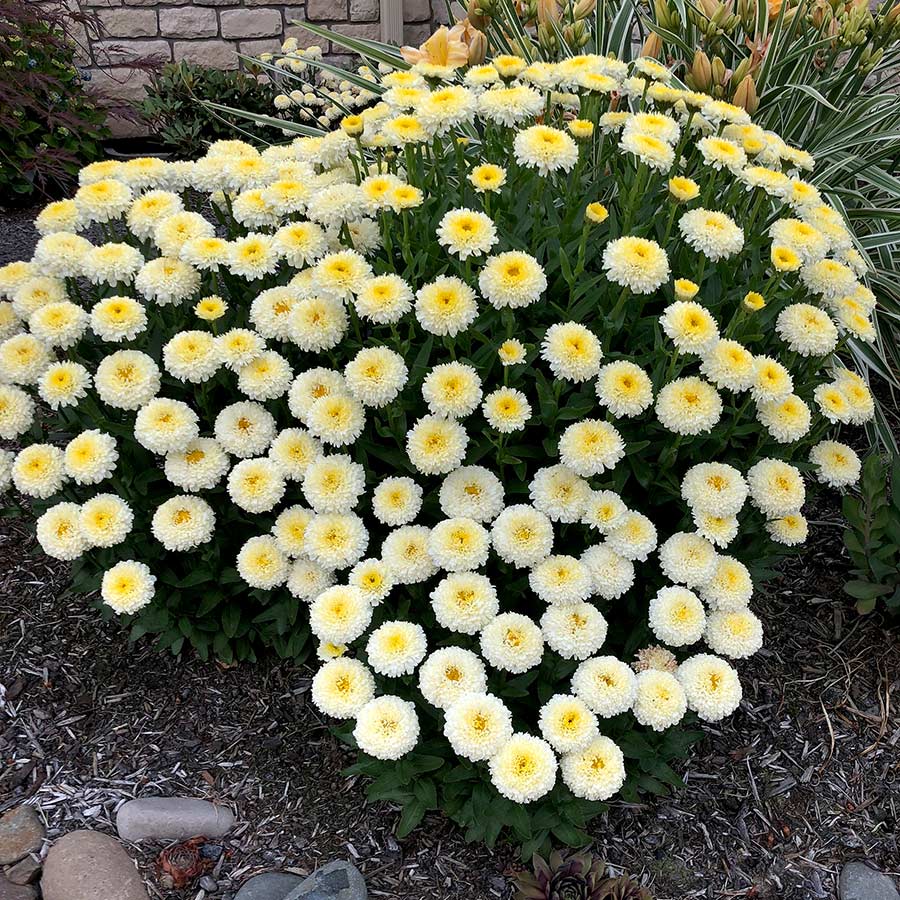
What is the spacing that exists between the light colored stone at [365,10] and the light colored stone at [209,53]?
807mm

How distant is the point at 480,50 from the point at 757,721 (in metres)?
2.17

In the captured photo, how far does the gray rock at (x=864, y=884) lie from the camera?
1.86 metres

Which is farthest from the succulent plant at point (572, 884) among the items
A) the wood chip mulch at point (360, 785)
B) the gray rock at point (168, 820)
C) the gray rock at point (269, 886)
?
the gray rock at point (168, 820)

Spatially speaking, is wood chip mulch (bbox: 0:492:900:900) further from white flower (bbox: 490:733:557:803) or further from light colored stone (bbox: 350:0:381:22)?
light colored stone (bbox: 350:0:381:22)

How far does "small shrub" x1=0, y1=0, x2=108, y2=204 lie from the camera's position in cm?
402

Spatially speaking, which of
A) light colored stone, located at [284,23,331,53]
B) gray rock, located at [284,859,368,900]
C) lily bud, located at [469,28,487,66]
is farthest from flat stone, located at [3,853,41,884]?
light colored stone, located at [284,23,331,53]

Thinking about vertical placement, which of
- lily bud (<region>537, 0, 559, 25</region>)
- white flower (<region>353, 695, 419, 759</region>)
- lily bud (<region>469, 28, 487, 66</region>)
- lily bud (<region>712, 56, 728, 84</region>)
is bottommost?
white flower (<region>353, 695, 419, 759</region>)

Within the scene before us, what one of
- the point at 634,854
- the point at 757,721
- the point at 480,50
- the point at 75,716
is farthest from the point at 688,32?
the point at 75,716

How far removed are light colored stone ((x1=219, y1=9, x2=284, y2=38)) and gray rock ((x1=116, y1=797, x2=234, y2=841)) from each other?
511cm

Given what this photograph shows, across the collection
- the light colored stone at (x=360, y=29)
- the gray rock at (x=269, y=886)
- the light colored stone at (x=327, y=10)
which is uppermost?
the light colored stone at (x=327, y=10)

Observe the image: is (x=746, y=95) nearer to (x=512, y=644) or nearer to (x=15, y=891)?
(x=512, y=644)

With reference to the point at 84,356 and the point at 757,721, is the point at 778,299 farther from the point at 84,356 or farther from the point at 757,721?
the point at 84,356

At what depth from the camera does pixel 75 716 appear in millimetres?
2176

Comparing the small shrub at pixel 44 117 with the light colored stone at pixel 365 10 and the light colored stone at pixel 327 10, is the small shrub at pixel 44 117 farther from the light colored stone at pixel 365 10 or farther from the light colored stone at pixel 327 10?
the light colored stone at pixel 365 10
